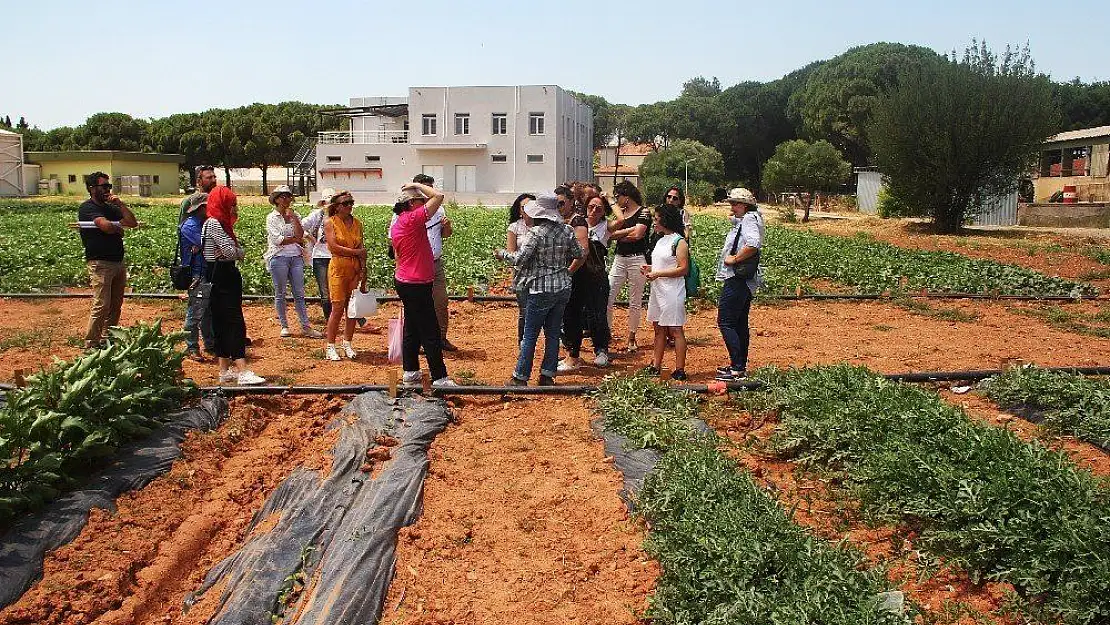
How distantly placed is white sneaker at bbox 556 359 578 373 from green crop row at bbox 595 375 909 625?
296 centimetres

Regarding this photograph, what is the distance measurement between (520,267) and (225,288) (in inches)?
93.9

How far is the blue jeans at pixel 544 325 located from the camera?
708cm

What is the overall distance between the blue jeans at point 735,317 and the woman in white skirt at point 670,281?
34 centimetres

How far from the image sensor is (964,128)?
25594mm

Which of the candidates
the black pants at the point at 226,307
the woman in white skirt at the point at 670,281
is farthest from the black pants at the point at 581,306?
the black pants at the point at 226,307

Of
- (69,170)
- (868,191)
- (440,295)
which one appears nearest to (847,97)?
(868,191)

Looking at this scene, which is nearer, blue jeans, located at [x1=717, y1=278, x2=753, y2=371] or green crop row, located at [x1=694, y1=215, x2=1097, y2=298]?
blue jeans, located at [x1=717, y1=278, x2=753, y2=371]

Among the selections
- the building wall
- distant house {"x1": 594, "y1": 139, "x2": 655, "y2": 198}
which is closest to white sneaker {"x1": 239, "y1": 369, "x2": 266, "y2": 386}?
the building wall

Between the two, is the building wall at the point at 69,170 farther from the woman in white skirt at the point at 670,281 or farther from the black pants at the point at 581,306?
the woman in white skirt at the point at 670,281

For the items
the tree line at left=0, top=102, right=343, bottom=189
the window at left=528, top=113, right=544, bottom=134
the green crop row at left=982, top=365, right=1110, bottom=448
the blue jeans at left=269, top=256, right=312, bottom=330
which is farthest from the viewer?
the tree line at left=0, top=102, right=343, bottom=189

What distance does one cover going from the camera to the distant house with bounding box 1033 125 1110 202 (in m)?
33.2

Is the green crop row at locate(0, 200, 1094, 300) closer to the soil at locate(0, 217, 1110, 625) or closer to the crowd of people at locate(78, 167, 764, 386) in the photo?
the crowd of people at locate(78, 167, 764, 386)

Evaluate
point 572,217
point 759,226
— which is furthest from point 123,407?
point 759,226

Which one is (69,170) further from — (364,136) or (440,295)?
(440,295)
